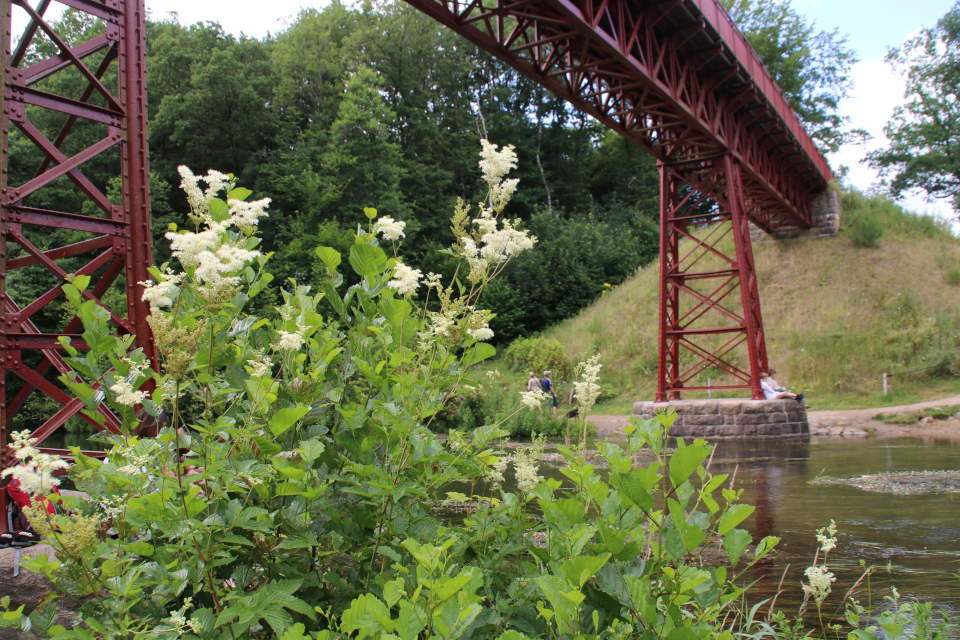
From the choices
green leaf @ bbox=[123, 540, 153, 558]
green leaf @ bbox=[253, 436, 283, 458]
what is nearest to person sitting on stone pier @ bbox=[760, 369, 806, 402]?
green leaf @ bbox=[253, 436, 283, 458]

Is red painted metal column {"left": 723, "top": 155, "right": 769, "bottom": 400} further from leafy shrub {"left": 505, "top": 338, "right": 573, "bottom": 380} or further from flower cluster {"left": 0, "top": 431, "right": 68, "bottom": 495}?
flower cluster {"left": 0, "top": 431, "right": 68, "bottom": 495}

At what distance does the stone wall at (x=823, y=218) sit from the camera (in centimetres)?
2338

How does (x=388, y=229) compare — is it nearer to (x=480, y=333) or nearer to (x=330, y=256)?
(x=330, y=256)

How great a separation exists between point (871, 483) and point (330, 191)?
2569 cm

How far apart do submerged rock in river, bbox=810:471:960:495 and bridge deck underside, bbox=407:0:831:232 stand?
20.6 feet

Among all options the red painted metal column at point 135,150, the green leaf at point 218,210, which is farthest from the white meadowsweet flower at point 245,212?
the red painted metal column at point 135,150

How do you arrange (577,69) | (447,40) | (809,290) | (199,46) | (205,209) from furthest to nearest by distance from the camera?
(447,40), (199,46), (809,290), (577,69), (205,209)

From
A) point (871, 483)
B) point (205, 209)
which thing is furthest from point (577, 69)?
point (205, 209)

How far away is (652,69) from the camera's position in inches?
410

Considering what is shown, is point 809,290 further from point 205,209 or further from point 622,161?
point 622,161

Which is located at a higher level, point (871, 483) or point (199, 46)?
point (199, 46)

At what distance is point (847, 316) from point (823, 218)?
5925mm

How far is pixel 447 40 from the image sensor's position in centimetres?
4125

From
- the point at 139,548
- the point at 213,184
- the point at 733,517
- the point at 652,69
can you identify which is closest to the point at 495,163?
the point at 213,184
